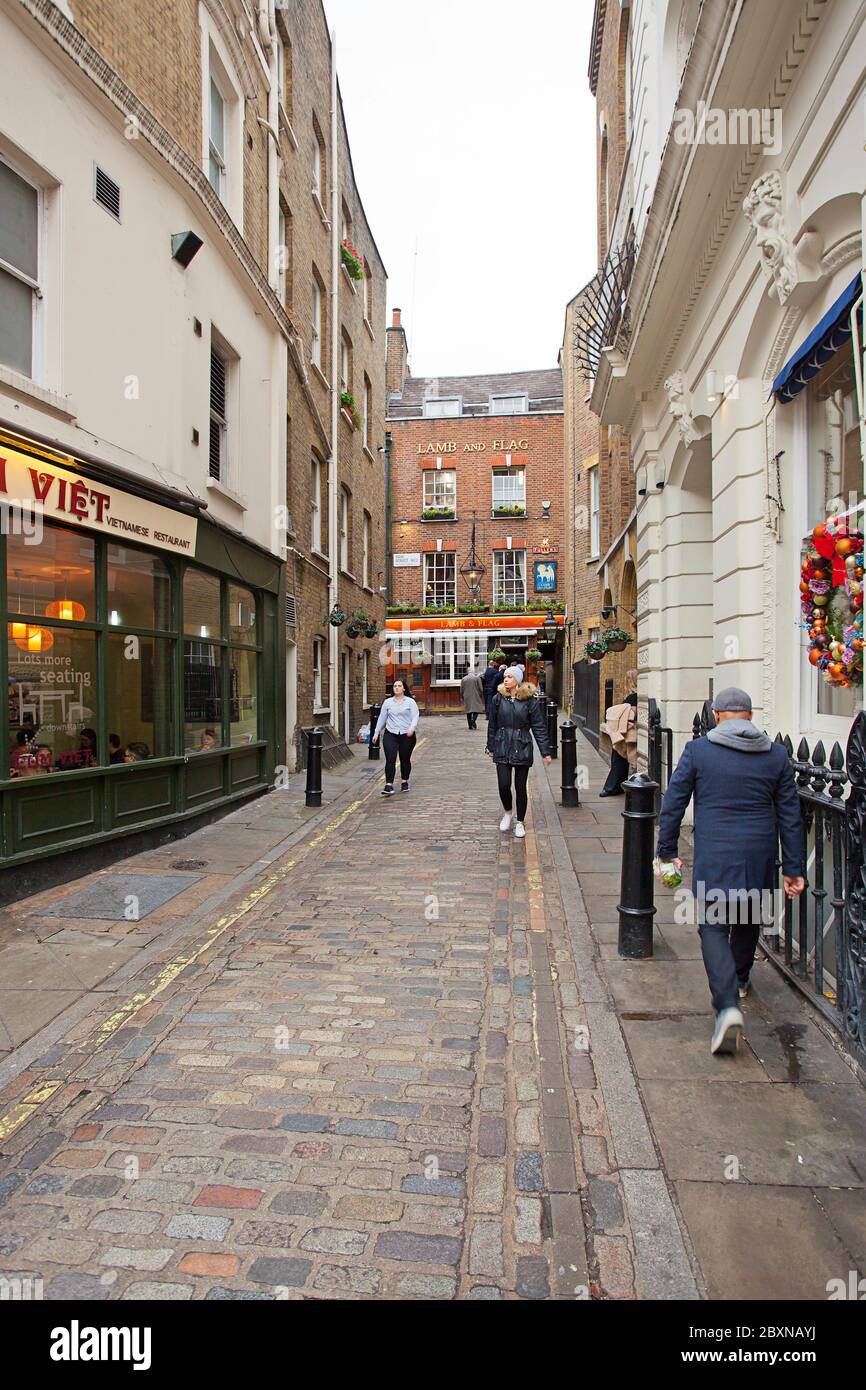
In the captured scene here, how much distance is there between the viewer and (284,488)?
41.1 ft

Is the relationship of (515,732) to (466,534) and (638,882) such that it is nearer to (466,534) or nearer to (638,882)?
(638,882)

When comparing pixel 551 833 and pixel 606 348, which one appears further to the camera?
pixel 606 348

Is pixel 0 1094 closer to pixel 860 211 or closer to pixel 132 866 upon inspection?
pixel 132 866

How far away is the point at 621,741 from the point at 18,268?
26.7 feet

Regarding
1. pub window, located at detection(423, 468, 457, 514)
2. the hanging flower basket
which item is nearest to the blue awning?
the hanging flower basket

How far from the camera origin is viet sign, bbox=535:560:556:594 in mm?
32000

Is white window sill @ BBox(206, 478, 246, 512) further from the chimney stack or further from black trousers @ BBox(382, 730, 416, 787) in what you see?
the chimney stack

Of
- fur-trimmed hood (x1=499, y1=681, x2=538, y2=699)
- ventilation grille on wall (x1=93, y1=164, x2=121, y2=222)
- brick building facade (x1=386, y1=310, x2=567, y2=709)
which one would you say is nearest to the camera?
ventilation grille on wall (x1=93, y1=164, x2=121, y2=222)

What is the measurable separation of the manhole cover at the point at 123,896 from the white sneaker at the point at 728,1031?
410 centimetres

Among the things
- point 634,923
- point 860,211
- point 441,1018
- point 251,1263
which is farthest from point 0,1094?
point 860,211

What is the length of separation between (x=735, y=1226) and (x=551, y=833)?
243 inches

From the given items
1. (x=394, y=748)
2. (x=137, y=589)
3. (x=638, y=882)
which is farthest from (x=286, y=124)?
(x=638, y=882)

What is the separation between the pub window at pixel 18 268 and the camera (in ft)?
19.8

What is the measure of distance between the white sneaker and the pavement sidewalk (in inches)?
3.0
